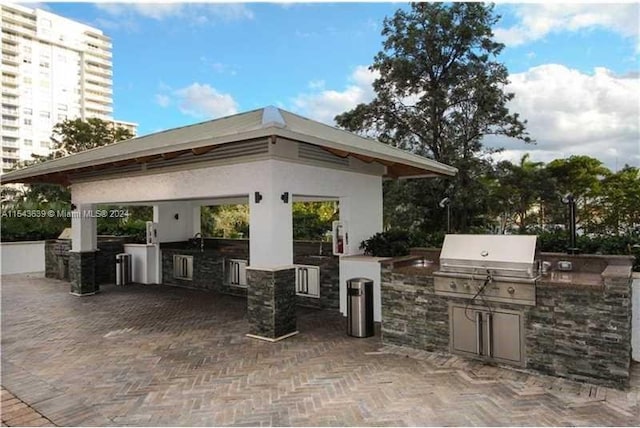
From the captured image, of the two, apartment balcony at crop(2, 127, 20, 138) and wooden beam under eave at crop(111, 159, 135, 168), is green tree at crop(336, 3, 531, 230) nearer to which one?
wooden beam under eave at crop(111, 159, 135, 168)

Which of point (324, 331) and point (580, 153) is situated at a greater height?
point (580, 153)

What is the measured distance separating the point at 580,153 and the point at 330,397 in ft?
62.9

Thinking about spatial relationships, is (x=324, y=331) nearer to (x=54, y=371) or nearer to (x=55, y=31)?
Result: (x=54, y=371)

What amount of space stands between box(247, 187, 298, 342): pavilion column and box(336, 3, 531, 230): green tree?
283 inches

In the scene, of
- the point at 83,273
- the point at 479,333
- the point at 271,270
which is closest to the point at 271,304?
the point at 271,270

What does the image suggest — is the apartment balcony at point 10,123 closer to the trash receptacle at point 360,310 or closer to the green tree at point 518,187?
the green tree at point 518,187

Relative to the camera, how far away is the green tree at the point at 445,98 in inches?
484

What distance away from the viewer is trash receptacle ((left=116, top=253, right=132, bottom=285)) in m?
11.9

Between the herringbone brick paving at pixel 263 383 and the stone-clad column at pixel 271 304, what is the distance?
0.25 metres

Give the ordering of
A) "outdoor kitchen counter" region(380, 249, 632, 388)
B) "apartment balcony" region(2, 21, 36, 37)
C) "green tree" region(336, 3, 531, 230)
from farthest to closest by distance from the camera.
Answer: "apartment balcony" region(2, 21, 36, 37)
"green tree" region(336, 3, 531, 230)
"outdoor kitchen counter" region(380, 249, 632, 388)

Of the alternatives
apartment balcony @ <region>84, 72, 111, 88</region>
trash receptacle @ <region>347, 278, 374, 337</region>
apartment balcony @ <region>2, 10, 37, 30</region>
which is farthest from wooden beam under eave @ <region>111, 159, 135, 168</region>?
apartment balcony @ <region>84, 72, 111, 88</region>

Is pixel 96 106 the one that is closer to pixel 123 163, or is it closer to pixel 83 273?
pixel 83 273

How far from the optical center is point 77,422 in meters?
3.75

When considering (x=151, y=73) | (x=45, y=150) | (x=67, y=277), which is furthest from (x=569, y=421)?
(x=45, y=150)
